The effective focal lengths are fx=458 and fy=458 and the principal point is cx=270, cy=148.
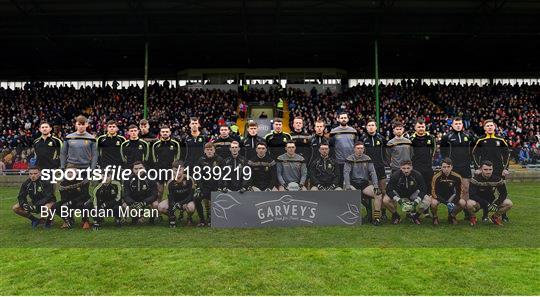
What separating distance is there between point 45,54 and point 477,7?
25.9 m

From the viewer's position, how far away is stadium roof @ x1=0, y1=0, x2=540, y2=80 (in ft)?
71.8

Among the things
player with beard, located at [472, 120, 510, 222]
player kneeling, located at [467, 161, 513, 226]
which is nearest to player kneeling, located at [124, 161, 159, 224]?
player kneeling, located at [467, 161, 513, 226]

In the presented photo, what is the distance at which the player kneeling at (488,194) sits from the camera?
8.62 m

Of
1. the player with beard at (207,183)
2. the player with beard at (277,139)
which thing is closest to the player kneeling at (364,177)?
the player with beard at (277,139)

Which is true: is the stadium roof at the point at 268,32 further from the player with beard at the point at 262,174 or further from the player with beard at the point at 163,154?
the player with beard at the point at 262,174

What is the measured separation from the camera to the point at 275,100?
29.4 meters

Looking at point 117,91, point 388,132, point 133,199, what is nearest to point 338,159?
point 133,199

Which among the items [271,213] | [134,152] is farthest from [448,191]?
[134,152]

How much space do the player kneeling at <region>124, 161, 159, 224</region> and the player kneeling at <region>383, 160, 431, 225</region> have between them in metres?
4.41

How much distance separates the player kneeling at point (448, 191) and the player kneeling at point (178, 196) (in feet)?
15.0

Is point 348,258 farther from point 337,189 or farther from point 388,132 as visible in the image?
point 388,132

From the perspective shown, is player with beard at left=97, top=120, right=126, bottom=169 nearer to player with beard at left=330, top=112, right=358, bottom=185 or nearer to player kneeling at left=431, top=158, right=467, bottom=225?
player with beard at left=330, top=112, right=358, bottom=185

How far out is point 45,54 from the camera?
1180 inches

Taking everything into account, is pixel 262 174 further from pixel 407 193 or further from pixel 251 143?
pixel 407 193
